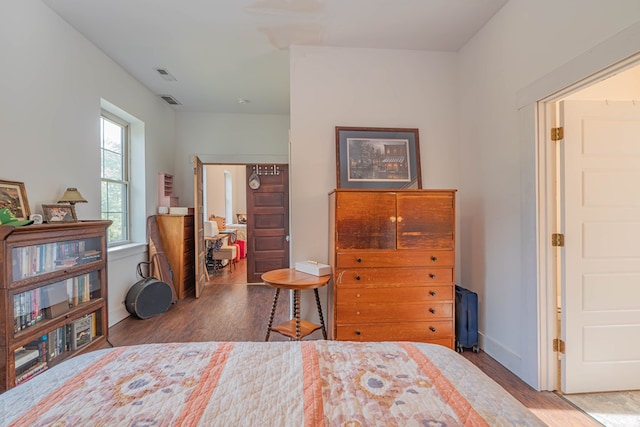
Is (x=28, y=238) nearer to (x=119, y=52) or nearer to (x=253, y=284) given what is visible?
(x=119, y=52)

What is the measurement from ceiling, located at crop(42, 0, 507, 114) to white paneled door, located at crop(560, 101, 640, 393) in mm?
1236

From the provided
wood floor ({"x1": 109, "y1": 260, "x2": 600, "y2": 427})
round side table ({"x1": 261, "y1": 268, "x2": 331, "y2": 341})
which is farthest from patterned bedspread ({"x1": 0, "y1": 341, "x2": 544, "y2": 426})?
wood floor ({"x1": 109, "y1": 260, "x2": 600, "y2": 427})

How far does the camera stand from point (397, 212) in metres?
2.40

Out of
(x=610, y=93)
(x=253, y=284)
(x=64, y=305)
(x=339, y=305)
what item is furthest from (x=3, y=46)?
(x=610, y=93)

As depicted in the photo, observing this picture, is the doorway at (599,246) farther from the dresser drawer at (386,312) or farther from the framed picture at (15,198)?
the framed picture at (15,198)

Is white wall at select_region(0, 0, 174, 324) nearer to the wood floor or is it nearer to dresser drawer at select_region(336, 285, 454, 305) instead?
the wood floor

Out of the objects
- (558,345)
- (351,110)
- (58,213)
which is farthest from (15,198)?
(558,345)

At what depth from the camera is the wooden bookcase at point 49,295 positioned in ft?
5.82

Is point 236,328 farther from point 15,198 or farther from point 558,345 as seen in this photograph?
point 558,345

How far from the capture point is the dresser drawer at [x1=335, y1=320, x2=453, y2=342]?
92.8 inches

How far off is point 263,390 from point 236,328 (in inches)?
98.2

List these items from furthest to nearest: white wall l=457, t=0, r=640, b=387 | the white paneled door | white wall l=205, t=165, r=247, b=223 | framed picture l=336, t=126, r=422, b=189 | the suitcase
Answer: white wall l=205, t=165, r=247, b=223 → framed picture l=336, t=126, r=422, b=189 → the suitcase → the white paneled door → white wall l=457, t=0, r=640, b=387

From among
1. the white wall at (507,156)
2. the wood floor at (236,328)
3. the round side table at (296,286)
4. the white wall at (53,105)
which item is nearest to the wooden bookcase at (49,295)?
the white wall at (53,105)

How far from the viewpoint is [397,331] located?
2385 mm
